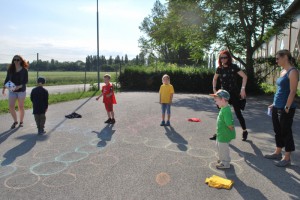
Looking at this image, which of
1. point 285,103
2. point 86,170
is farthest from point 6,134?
point 285,103

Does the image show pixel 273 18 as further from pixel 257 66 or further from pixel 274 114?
pixel 274 114

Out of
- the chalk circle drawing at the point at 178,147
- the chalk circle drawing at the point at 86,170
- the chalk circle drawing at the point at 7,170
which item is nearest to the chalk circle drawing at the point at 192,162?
the chalk circle drawing at the point at 178,147

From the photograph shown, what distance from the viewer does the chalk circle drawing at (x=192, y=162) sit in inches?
184

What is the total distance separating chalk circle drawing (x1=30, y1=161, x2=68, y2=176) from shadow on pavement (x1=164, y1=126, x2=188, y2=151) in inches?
86.7

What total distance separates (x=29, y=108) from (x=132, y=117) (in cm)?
417

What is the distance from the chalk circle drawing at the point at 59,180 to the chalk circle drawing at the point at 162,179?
3.72 feet

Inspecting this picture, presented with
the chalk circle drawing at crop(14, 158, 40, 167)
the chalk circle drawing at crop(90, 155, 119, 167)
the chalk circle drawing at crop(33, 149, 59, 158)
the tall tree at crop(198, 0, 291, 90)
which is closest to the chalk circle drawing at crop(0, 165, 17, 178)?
the chalk circle drawing at crop(14, 158, 40, 167)

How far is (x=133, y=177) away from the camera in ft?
13.6

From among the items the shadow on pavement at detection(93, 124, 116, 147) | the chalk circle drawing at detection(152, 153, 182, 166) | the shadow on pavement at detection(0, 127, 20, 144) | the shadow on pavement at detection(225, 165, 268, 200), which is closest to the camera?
the shadow on pavement at detection(225, 165, 268, 200)

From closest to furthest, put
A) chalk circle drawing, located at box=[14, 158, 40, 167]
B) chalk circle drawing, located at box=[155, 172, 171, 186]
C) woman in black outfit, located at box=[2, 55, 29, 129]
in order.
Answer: chalk circle drawing, located at box=[155, 172, 171, 186], chalk circle drawing, located at box=[14, 158, 40, 167], woman in black outfit, located at box=[2, 55, 29, 129]

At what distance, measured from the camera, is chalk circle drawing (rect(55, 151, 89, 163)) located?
4895 millimetres

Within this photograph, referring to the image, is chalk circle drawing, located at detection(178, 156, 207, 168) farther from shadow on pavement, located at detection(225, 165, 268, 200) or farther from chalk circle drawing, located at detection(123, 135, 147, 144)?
chalk circle drawing, located at detection(123, 135, 147, 144)

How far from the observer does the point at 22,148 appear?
558 cm

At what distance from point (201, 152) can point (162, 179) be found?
1.57 metres
